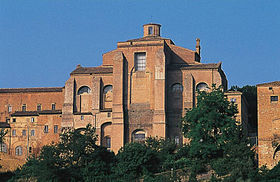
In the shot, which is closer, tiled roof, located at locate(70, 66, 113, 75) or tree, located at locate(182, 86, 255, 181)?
tree, located at locate(182, 86, 255, 181)

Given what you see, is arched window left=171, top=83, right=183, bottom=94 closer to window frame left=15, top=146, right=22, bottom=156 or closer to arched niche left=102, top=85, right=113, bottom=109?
arched niche left=102, top=85, right=113, bottom=109

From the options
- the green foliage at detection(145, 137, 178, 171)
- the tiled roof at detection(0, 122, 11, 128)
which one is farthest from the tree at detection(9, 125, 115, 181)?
the tiled roof at detection(0, 122, 11, 128)

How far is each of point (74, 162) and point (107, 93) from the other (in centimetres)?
1669

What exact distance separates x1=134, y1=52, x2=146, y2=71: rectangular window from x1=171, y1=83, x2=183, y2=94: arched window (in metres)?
3.50

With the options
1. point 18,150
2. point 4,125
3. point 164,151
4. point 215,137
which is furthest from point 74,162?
point 4,125

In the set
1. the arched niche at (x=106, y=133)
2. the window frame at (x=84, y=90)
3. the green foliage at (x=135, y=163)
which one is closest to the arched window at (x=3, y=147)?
the window frame at (x=84, y=90)

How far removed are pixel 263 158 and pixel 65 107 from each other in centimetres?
2478

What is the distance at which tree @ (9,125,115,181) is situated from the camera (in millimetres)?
57594

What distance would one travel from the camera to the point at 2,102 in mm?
80938

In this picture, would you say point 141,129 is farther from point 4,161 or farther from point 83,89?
point 4,161

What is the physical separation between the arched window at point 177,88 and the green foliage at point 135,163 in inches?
624

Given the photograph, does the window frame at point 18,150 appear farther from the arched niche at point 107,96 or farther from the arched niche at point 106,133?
the arched niche at point 107,96

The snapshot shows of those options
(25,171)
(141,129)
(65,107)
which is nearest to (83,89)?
(65,107)

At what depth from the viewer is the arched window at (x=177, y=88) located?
7381 cm
